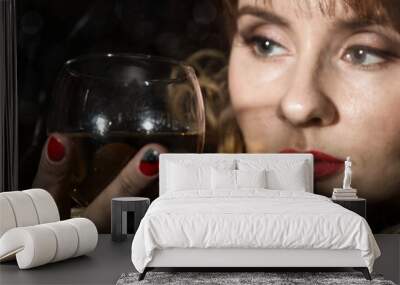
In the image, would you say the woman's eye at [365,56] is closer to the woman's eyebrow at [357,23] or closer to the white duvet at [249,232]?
the woman's eyebrow at [357,23]

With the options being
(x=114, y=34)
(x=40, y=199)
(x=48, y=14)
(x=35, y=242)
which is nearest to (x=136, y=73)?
(x=114, y=34)

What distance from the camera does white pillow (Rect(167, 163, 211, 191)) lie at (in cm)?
598

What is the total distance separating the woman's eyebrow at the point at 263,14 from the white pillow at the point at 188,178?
1507mm

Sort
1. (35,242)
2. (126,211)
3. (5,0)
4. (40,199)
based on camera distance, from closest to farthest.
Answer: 1. (35,242)
2. (40,199)
3. (126,211)
4. (5,0)

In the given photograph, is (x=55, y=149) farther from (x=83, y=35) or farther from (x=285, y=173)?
(x=285, y=173)

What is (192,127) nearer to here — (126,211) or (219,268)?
(126,211)

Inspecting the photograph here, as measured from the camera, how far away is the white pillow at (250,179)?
5844 mm

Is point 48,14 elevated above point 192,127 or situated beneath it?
elevated above

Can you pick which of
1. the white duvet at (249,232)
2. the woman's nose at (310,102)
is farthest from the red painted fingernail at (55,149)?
the white duvet at (249,232)

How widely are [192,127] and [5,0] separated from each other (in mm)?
2138

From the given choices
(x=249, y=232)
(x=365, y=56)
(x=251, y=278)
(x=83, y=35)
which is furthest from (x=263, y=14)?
(x=251, y=278)

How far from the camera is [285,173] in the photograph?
6027mm

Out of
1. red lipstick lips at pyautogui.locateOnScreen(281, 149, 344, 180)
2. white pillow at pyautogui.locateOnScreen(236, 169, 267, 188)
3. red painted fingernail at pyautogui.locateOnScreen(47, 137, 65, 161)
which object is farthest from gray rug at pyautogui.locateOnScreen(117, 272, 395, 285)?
red painted fingernail at pyautogui.locateOnScreen(47, 137, 65, 161)

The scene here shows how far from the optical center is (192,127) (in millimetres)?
6176
